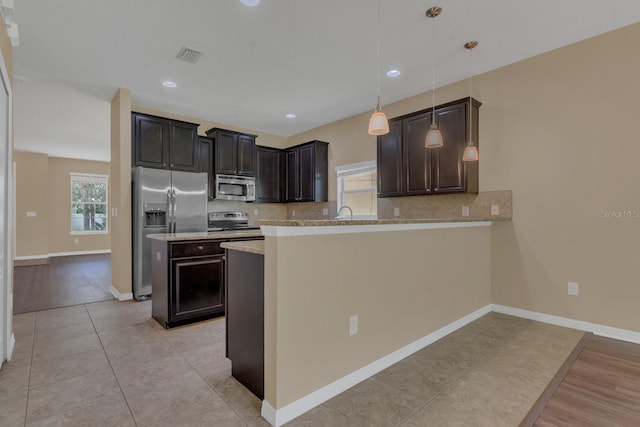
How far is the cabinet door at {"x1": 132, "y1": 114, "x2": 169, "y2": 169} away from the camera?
4.38 m

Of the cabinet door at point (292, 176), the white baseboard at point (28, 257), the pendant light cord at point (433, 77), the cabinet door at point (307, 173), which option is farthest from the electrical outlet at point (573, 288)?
the white baseboard at point (28, 257)

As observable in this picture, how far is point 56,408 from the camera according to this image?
182 cm

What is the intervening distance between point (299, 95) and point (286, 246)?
10.9ft

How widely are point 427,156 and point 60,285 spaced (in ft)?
19.5

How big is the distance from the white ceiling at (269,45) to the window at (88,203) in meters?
4.77

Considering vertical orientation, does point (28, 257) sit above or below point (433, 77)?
below

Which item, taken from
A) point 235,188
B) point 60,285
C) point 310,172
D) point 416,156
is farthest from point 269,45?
point 60,285

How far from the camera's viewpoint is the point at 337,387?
1.92 meters

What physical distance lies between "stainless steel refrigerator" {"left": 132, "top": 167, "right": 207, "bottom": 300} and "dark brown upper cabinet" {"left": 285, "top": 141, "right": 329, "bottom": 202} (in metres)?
1.90

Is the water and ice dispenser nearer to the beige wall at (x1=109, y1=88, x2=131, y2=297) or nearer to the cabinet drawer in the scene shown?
the beige wall at (x1=109, y1=88, x2=131, y2=297)

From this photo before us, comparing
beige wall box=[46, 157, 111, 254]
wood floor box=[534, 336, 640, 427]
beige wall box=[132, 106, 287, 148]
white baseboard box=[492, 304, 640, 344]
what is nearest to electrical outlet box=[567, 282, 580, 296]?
white baseboard box=[492, 304, 640, 344]

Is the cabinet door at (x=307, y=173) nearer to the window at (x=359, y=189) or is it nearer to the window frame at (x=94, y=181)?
the window at (x=359, y=189)

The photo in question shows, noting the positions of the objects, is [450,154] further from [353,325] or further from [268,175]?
[268,175]

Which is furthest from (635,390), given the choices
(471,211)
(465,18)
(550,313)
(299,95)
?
(299,95)
